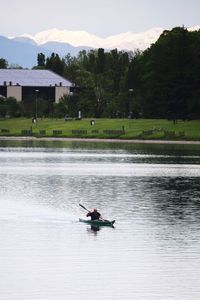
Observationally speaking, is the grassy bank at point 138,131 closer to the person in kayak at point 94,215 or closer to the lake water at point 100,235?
the lake water at point 100,235

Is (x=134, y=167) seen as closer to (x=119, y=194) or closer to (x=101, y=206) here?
(x=119, y=194)

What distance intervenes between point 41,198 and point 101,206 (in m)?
6.27

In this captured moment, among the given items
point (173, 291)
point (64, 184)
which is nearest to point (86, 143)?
point (64, 184)

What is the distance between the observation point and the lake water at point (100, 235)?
41.3m

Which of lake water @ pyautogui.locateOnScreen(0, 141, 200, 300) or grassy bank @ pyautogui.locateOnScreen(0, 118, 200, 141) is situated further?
grassy bank @ pyautogui.locateOnScreen(0, 118, 200, 141)

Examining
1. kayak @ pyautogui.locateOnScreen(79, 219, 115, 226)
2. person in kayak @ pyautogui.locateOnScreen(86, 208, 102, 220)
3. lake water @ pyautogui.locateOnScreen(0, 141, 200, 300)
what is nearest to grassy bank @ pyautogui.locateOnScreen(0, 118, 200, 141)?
lake water @ pyautogui.locateOnScreen(0, 141, 200, 300)

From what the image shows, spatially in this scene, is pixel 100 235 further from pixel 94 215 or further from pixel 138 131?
pixel 138 131

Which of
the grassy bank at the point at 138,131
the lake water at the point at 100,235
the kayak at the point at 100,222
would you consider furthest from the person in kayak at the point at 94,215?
the grassy bank at the point at 138,131

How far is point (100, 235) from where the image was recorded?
55469 mm

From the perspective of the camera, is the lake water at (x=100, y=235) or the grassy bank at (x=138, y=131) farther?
the grassy bank at (x=138, y=131)

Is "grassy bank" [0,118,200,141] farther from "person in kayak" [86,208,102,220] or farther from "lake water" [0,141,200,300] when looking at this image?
"person in kayak" [86,208,102,220]

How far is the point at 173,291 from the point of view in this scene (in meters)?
40.4

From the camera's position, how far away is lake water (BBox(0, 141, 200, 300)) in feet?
136

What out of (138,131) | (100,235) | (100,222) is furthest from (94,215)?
(138,131)
